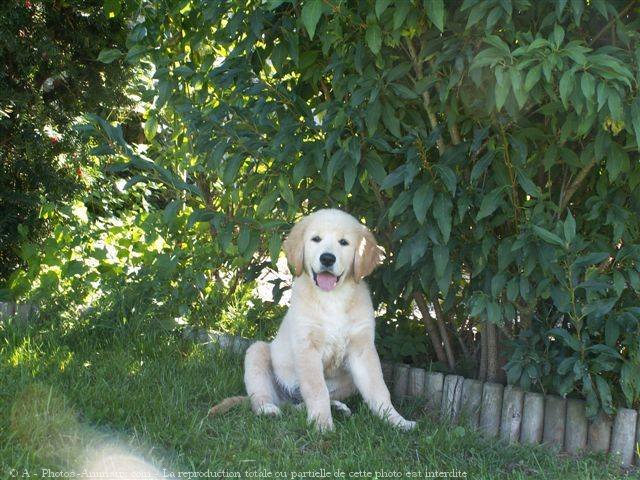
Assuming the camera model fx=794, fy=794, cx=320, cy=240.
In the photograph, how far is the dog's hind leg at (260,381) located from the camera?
3635 millimetres

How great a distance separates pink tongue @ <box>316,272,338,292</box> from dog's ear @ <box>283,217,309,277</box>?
5.0 inches

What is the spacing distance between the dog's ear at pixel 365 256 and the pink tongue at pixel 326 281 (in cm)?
12

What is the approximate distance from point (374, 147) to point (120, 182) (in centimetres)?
328

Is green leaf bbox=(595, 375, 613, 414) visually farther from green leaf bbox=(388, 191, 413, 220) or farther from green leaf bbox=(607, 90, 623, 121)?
green leaf bbox=(607, 90, 623, 121)

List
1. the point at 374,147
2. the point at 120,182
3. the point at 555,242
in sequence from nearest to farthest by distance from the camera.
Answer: the point at 555,242 → the point at 374,147 → the point at 120,182

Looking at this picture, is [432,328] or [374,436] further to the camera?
[432,328]

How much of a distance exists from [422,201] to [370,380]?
1.01 m

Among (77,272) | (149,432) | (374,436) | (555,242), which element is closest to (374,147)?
(555,242)

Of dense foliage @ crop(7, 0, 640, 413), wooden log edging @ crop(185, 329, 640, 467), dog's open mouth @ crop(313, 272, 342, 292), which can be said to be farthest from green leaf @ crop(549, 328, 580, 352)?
dog's open mouth @ crop(313, 272, 342, 292)

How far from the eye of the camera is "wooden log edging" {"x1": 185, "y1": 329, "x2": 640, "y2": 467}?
333cm

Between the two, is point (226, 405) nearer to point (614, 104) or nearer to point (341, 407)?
point (341, 407)

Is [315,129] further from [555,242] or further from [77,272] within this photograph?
[77,272]

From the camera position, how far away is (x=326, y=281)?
360 cm

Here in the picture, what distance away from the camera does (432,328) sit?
4102mm
